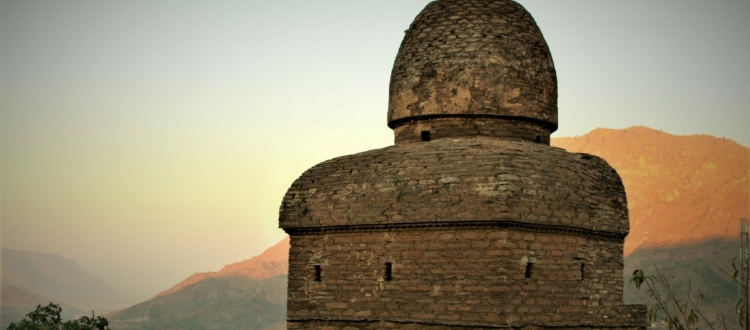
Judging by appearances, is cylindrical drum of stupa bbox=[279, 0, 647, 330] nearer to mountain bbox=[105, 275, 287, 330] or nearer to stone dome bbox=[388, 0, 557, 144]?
stone dome bbox=[388, 0, 557, 144]

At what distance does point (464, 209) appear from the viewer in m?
13.6

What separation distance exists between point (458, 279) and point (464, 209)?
0.99 metres

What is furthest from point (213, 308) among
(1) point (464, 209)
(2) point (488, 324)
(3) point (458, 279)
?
(2) point (488, 324)

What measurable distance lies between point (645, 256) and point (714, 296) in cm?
837

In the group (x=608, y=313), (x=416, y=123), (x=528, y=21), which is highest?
(x=528, y=21)

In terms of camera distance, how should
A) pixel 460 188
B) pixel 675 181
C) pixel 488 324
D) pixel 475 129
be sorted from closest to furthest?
pixel 488 324 → pixel 460 188 → pixel 475 129 → pixel 675 181

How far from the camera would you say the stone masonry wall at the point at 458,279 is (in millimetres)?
13438

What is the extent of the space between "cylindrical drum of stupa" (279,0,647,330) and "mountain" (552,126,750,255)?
133 feet

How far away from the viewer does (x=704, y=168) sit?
6372 centimetres

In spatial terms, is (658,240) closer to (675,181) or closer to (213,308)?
(675,181)

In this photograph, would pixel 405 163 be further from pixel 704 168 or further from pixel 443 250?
pixel 704 168

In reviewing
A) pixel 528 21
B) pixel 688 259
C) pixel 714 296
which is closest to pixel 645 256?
pixel 688 259

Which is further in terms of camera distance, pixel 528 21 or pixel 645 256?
pixel 645 256

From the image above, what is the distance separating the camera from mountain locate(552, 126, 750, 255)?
56.5 meters
